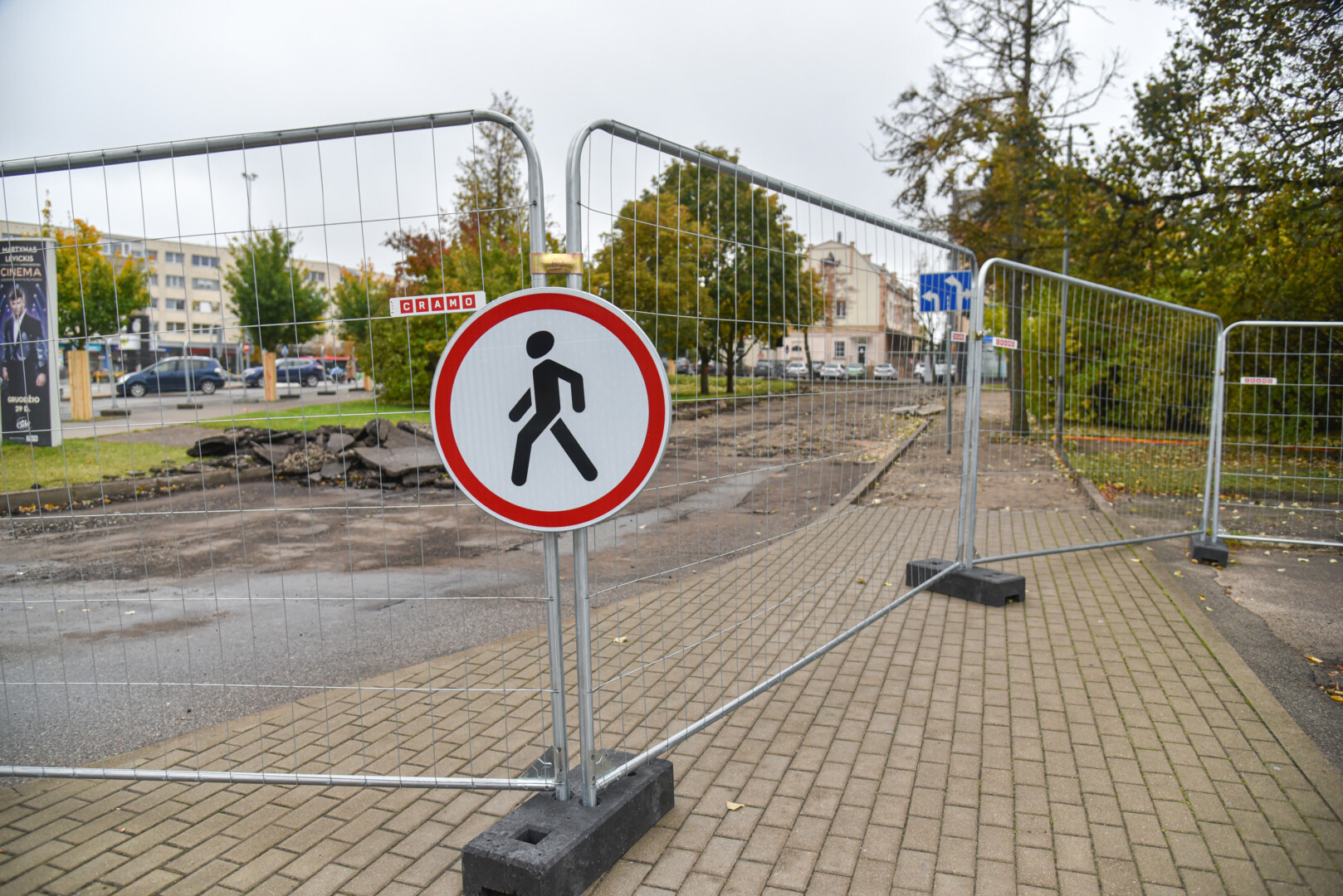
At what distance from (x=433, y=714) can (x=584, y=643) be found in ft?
5.77

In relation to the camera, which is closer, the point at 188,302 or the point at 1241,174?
the point at 188,302

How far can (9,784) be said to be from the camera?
349 centimetres

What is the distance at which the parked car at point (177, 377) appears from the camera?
3.05m

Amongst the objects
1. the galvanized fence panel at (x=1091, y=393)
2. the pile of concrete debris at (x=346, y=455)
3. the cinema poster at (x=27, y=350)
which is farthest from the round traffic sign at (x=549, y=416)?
the pile of concrete debris at (x=346, y=455)

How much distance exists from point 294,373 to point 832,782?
2619mm

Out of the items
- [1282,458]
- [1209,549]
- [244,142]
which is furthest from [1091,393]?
[244,142]

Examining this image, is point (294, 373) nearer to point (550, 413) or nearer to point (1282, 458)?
point (550, 413)

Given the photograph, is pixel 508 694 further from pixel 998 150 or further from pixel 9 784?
pixel 998 150

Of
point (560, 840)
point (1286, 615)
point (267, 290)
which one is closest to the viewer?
point (560, 840)

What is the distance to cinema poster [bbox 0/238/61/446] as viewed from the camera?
125 inches

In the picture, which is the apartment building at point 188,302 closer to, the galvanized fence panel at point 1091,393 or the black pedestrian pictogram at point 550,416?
the black pedestrian pictogram at point 550,416

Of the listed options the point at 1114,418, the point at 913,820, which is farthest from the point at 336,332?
the point at 1114,418

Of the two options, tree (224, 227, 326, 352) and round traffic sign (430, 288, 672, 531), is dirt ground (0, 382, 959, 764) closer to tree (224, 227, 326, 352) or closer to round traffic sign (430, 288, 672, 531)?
round traffic sign (430, 288, 672, 531)

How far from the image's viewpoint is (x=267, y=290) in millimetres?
3406
